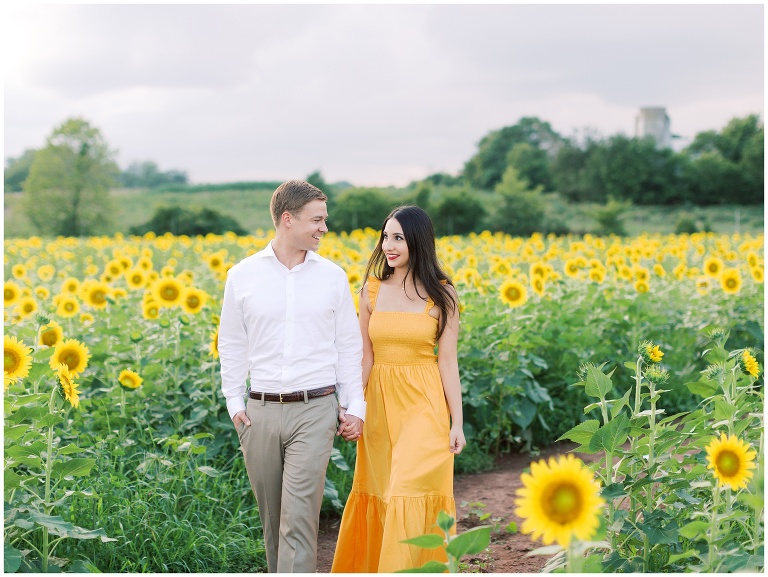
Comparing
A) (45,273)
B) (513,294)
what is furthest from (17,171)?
(513,294)

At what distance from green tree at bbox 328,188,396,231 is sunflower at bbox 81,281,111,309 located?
2005 centimetres

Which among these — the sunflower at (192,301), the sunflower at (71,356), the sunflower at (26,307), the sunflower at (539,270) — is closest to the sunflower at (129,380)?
the sunflower at (71,356)

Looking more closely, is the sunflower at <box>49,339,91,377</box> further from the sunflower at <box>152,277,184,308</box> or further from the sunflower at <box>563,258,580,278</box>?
the sunflower at <box>563,258,580,278</box>

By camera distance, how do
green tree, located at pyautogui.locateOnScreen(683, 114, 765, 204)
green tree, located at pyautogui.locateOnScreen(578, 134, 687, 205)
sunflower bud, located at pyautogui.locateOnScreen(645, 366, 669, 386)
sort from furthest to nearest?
green tree, located at pyautogui.locateOnScreen(578, 134, 687, 205)
green tree, located at pyautogui.locateOnScreen(683, 114, 765, 204)
sunflower bud, located at pyautogui.locateOnScreen(645, 366, 669, 386)

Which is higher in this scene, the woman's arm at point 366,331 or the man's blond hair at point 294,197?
the man's blond hair at point 294,197

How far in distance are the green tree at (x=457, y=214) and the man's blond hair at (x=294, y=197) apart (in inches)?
1020

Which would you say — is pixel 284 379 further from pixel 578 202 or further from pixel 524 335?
pixel 578 202

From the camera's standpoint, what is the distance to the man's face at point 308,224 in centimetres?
295

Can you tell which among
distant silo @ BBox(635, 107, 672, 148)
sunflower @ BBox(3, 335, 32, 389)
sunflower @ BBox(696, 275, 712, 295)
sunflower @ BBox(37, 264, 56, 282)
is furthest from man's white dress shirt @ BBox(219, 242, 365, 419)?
distant silo @ BBox(635, 107, 672, 148)

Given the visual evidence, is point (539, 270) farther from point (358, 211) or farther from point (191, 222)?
point (191, 222)

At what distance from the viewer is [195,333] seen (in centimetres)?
518

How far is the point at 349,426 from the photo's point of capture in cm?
304

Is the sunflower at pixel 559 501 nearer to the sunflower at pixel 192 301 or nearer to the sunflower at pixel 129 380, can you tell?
the sunflower at pixel 129 380

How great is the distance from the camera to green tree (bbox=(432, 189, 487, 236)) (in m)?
29.0
